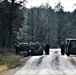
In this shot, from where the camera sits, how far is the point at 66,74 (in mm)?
18719

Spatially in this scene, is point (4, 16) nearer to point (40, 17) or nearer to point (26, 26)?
point (26, 26)

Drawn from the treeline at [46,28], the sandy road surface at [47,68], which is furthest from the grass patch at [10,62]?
the treeline at [46,28]

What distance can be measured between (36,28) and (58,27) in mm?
14663

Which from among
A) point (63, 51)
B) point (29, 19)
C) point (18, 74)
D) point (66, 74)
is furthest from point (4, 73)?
point (29, 19)

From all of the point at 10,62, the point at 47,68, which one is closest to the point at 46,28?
the point at 10,62

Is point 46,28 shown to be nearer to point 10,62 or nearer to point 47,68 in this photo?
point 10,62

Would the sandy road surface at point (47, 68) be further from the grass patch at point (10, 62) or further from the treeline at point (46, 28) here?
the treeline at point (46, 28)

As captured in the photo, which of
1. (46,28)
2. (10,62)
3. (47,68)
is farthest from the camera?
(46,28)

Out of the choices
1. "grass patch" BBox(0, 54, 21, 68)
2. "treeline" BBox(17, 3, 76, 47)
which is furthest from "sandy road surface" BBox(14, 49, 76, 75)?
"treeline" BBox(17, 3, 76, 47)

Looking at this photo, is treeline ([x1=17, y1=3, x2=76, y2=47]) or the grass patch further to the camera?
treeline ([x1=17, y1=3, x2=76, y2=47])

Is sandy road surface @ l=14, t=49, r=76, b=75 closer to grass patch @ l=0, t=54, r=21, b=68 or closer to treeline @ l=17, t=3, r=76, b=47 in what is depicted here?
grass patch @ l=0, t=54, r=21, b=68

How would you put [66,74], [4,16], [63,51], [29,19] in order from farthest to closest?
1. [29,19]
2. [4,16]
3. [63,51]
4. [66,74]

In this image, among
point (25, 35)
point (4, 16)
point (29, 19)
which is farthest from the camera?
point (29, 19)

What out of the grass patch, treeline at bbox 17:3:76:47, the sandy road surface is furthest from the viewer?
treeline at bbox 17:3:76:47
